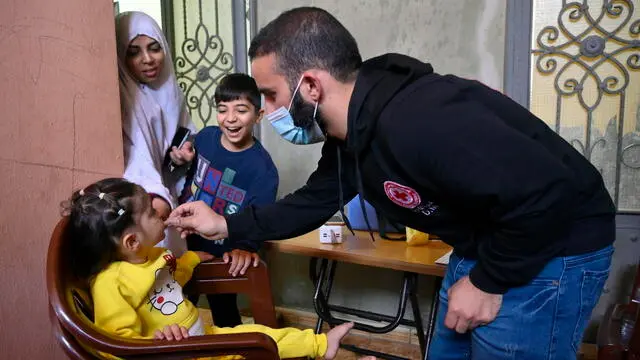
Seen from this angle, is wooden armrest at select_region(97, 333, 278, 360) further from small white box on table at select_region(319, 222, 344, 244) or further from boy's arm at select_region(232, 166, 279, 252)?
small white box on table at select_region(319, 222, 344, 244)

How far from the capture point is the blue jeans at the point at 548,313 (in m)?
1.00

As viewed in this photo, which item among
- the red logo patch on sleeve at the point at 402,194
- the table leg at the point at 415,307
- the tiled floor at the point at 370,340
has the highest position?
the red logo patch on sleeve at the point at 402,194

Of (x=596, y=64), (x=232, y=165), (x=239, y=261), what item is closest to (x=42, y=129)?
(x=239, y=261)

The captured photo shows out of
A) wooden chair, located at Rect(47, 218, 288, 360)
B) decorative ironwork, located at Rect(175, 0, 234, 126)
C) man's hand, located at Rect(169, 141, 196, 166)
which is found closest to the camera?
wooden chair, located at Rect(47, 218, 288, 360)

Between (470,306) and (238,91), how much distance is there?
3.90 feet

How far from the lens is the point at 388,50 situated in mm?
2324

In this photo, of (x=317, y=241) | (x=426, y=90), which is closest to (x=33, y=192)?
(x=426, y=90)

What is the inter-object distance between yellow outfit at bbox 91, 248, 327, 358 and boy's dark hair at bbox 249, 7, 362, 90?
2.05 ft

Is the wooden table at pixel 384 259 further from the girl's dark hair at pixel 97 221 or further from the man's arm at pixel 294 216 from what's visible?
the girl's dark hair at pixel 97 221

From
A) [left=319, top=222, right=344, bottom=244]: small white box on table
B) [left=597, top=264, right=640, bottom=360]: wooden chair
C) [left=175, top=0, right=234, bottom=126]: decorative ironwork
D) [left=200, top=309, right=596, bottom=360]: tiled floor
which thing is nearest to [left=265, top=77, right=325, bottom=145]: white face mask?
[left=319, top=222, right=344, bottom=244]: small white box on table

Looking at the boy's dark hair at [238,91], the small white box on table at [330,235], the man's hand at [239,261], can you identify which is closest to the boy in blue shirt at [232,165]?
the boy's dark hair at [238,91]

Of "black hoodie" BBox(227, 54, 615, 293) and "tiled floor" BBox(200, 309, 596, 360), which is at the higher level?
"black hoodie" BBox(227, 54, 615, 293)

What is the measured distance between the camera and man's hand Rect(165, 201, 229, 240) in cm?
141

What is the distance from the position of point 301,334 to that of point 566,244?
2.46 ft
